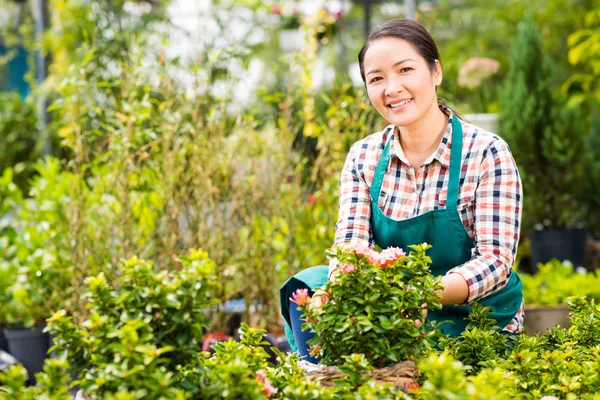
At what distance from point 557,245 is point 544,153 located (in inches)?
26.2

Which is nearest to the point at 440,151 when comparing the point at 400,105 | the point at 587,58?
the point at 400,105

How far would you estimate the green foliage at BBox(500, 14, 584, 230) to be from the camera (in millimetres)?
5590

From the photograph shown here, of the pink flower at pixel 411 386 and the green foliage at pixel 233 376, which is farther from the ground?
the green foliage at pixel 233 376

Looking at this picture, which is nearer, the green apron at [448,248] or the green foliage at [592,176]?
the green apron at [448,248]

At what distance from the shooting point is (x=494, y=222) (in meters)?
1.99

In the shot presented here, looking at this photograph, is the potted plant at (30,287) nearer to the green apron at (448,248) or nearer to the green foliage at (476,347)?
the green apron at (448,248)

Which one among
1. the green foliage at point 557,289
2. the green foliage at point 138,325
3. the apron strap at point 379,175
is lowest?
the green foliage at point 557,289

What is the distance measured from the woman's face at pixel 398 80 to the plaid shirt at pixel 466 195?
0.13 meters

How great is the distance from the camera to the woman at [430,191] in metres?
2.01

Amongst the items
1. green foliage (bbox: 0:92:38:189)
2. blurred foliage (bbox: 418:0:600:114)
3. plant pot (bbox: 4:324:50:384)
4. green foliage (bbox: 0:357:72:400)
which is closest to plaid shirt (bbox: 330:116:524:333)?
green foliage (bbox: 0:357:72:400)

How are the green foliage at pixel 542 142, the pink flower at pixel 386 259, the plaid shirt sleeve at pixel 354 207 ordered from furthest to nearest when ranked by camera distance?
the green foliage at pixel 542 142 < the plaid shirt sleeve at pixel 354 207 < the pink flower at pixel 386 259

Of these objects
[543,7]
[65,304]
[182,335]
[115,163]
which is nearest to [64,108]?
[115,163]

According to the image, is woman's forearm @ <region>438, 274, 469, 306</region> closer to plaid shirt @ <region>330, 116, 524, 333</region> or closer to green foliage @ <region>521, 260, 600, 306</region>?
plaid shirt @ <region>330, 116, 524, 333</region>

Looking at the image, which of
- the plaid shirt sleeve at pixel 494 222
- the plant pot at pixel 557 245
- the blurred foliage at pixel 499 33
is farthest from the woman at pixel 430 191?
the blurred foliage at pixel 499 33
